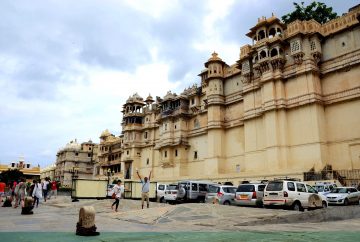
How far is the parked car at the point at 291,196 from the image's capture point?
1620 centimetres

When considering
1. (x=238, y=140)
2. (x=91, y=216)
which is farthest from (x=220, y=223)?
(x=238, y=140)

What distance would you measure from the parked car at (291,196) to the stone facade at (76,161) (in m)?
76.3

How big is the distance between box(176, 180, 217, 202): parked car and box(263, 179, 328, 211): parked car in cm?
712

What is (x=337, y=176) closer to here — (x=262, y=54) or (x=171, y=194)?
(x=171, y=194)

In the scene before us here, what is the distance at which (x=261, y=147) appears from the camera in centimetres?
3656

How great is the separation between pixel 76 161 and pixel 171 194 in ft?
236

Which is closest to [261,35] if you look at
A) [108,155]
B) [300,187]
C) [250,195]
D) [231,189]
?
[231,189]

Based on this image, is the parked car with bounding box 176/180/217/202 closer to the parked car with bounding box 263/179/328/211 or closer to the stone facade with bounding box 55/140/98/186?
the parked car with bounding box 263/179/328/211

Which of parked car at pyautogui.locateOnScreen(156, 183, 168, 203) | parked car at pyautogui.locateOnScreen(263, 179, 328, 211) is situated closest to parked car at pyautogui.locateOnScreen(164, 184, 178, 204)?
parked car at pyautogui.locateOnScreen(156, 183, 168, 203)

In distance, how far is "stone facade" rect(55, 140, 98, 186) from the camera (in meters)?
89.1

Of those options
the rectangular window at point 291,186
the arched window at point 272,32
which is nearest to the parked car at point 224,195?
the rectangular window at point 291,186

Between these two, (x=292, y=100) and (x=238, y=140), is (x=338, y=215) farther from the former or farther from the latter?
(x=238, y=140)

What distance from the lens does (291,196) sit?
16.2m

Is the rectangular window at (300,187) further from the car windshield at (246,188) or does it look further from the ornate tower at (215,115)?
the ornate tower at (215,115)
